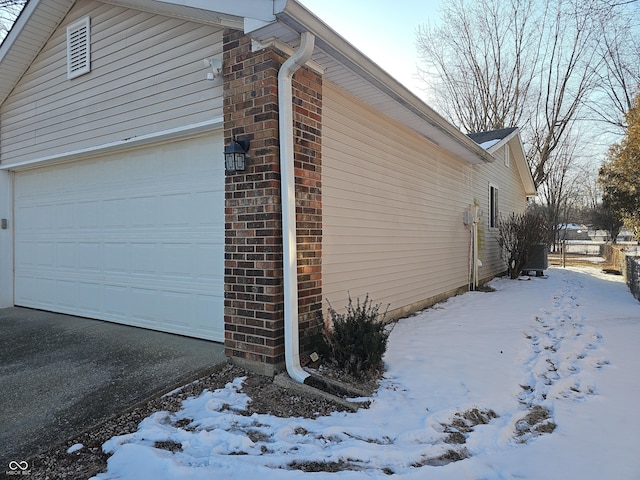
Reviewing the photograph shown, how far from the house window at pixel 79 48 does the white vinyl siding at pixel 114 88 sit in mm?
71

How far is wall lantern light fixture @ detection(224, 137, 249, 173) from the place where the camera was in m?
3.79

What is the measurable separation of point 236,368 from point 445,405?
1810 millimetres

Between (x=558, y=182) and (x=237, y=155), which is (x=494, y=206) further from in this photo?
Result: (x=558, y=182)

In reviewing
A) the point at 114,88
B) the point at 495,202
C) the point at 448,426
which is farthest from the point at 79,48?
the point at 495,202

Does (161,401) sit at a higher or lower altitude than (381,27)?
lower

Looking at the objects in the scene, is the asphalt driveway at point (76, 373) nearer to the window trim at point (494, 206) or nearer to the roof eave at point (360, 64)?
the roof eave at point (360, 64)

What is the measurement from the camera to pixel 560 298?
8648 mm

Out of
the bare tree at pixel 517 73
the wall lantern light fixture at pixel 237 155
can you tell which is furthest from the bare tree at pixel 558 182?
the wall lantern light fixture at pixel 237 155

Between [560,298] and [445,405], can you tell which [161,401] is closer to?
[445,405]

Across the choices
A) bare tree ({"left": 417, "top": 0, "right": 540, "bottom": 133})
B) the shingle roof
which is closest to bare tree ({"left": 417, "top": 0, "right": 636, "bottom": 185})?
bare tree ({"left": 417, "top": 0, "right": 540, "bottom": 133})

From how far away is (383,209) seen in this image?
595 cm

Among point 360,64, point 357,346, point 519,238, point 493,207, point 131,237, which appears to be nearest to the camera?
point 357,346

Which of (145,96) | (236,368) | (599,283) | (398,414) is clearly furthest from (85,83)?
(599,283)

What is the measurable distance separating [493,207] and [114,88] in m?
10.1
